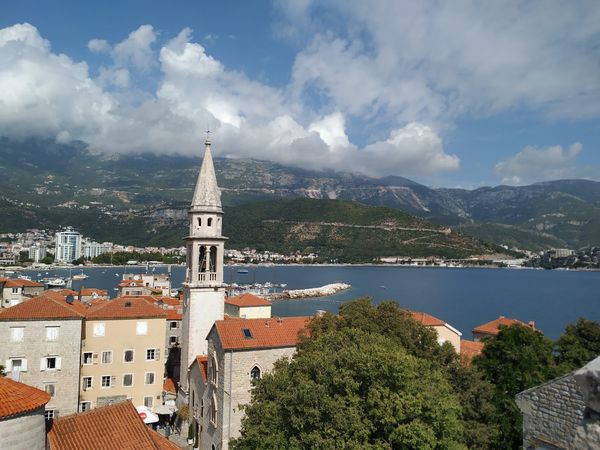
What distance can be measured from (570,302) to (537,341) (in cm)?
10222

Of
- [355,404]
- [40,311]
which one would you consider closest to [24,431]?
[355,404]

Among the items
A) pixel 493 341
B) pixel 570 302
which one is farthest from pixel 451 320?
pixel 493 341

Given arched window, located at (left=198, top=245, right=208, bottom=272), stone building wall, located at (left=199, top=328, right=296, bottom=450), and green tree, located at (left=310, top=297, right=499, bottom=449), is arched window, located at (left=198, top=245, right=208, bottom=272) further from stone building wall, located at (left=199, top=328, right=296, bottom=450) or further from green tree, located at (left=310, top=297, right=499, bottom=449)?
green tree, located at (left=310, top=297, right=499, bottom=449)

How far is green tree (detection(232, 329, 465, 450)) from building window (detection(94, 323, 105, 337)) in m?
17.0

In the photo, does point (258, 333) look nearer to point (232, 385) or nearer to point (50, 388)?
point (232, 385)

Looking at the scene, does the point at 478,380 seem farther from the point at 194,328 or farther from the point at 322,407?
the point at 194,328

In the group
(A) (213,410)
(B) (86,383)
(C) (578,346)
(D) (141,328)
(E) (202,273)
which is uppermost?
(E) (202,273)

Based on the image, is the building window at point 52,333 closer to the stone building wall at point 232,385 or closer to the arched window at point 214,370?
the arched window at point 214,370

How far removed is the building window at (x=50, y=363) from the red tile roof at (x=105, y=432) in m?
15.7

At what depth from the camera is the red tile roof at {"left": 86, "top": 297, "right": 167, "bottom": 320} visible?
29.6 meters

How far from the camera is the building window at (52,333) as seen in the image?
26.7 meters

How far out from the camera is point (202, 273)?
93.5ft

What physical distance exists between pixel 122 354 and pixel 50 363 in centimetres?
439

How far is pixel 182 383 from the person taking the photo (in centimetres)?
2920
